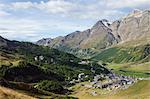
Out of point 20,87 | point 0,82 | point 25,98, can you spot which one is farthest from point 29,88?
point 25,98

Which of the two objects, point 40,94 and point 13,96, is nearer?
point 13,96

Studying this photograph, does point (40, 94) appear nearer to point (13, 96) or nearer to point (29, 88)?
point (29, 88)

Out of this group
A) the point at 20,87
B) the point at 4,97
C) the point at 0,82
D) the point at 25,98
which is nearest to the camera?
the point at 4,97

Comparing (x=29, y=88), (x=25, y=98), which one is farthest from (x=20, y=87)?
(x=25, y=98)

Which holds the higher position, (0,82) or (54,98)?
(0,82)

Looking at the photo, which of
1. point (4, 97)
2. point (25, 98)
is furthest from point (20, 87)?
point (4, 97)

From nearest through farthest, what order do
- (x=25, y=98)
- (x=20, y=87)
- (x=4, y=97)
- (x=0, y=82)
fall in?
1. (x=4, y=97)
2. (x=25, y=98)
3. (x=0, y=82)
4. (x=20, y=87)

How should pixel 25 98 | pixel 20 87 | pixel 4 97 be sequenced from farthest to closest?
pixel 20 87
pixel 25 98
pixel 4 97

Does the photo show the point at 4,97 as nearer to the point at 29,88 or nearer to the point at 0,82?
the point at 0,82

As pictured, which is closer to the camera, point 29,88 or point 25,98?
point 25,98
